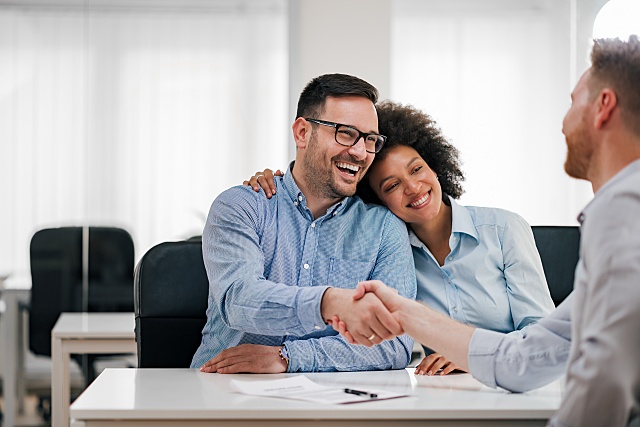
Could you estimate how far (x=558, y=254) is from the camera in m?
2.61

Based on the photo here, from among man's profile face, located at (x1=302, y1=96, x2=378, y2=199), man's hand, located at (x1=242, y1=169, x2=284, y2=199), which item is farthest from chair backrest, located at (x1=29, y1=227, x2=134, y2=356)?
man's profile face, located at (x1=302, y1=96, x2=378, y2=199)

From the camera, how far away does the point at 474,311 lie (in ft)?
7.50

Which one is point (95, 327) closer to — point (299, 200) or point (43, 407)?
point (43, 407)

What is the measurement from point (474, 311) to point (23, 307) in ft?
9.45

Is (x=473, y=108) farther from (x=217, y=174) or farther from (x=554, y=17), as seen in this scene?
(x=217, y=174)

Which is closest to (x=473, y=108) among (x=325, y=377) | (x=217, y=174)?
(x=217, y=174)

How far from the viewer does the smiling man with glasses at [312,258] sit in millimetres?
1876

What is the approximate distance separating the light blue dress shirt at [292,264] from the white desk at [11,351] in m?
2.48

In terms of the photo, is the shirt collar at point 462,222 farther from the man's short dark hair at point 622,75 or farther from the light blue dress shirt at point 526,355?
the man's short dark hair at point 622,75

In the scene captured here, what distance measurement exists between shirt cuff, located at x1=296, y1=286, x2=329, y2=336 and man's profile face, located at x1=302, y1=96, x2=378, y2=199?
18.2 inches

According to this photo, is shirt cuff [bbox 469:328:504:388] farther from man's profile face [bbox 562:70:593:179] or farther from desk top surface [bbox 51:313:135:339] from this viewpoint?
desk top surface [bbox 51:313:135:339]

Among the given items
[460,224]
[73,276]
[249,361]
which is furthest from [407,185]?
[73,276]

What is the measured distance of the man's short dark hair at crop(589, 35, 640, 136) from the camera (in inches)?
54.1

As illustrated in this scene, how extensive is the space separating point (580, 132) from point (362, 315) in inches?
A: 23.6
